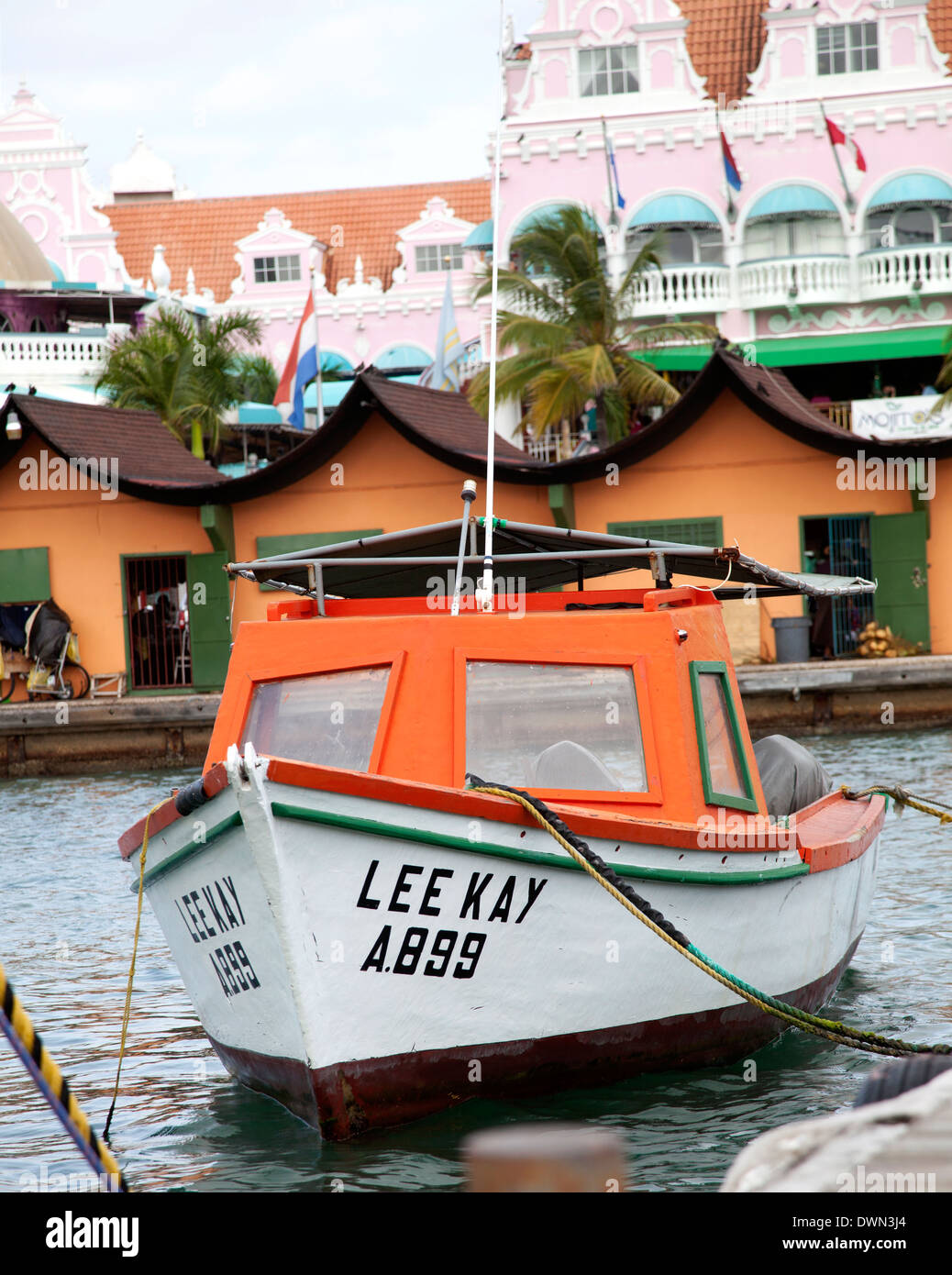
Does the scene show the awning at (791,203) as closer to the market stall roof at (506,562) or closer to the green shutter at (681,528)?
the green shutter at (681,528)

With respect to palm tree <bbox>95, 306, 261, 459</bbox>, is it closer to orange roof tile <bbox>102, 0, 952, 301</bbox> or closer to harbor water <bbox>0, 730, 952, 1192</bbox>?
orange roof tile <bbox>102, 0, 952, 301</bbox>

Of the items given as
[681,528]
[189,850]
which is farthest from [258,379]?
[189,850]

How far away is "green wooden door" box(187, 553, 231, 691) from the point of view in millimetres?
25078

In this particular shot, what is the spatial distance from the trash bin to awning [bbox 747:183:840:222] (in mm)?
14839

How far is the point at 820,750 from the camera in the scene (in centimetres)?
2009

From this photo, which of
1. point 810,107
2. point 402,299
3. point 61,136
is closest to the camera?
point 810,107

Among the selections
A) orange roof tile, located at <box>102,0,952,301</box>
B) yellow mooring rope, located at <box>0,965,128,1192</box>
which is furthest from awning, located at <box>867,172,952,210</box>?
yellow mooring rope, located at <box>0,965,128,1192</box>

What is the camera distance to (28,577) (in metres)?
25.5

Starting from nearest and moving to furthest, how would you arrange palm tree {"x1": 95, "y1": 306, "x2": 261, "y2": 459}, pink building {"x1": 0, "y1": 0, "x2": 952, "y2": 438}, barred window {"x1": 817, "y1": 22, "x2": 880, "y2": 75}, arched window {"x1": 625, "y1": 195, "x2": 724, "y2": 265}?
palm tree {"x1": 95, "y1": 306, "x2": 261, "y2": 459} < pink building {"x1": 0, "y1": 0, "x2": 952, "y2": 438} < arched window {"x1": 625, "y1": 195, "x2": 724, "y2": 265} < barred window {"x1": 817, "y1": 22, "x2": 880, "y2": 75}

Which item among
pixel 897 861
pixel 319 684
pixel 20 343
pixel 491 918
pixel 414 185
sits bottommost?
pixel 897 861

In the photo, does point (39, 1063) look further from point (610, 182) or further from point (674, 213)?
point (674, 213)
